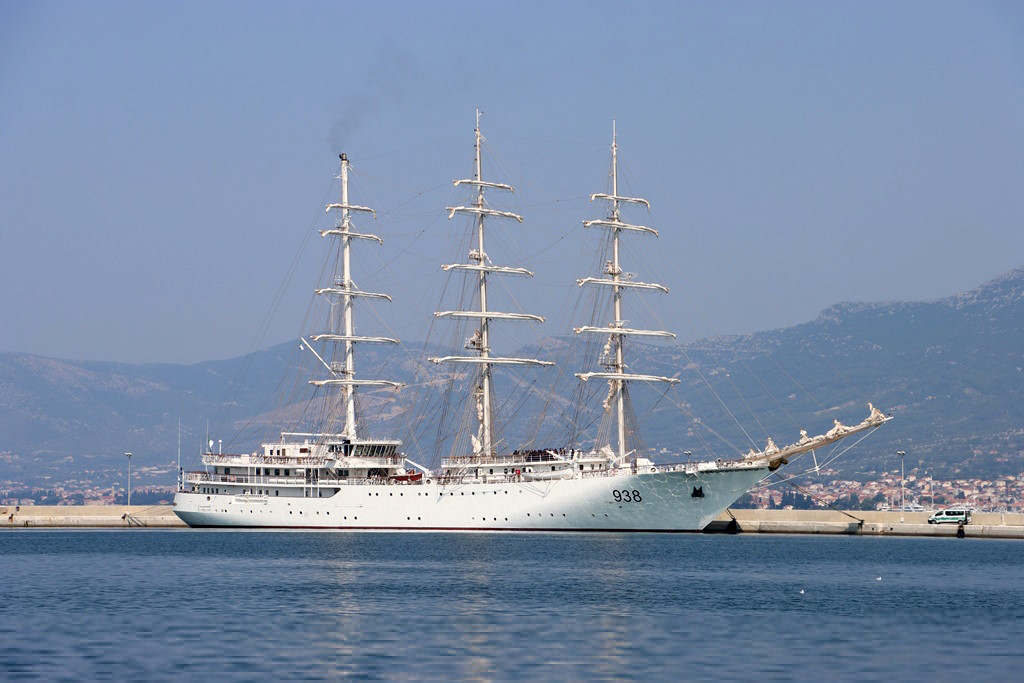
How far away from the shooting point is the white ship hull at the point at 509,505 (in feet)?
247

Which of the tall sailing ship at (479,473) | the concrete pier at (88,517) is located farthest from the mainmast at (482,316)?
the concrete pier at (88,517)

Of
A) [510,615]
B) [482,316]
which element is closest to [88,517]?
[482,316]

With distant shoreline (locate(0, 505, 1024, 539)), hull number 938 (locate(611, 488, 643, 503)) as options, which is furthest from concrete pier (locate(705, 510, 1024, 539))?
hull number 938 (locate(611, 488, 643, 503))

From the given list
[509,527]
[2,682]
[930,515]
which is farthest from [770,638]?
[930,515]

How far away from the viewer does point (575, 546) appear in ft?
214

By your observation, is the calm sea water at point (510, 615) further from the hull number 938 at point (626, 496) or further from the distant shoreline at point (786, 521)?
the distant shoreline at point (786, 521)

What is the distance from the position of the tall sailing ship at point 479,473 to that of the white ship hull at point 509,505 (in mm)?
78

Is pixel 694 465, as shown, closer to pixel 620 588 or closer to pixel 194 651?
pixel 620 588

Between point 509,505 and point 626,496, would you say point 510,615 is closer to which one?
point 626,496

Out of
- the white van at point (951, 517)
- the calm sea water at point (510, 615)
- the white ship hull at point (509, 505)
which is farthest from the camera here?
the white van at point (951, 517)

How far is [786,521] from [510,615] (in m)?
56.6

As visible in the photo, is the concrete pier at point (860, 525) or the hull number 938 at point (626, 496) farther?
the concrete pier at point (860, 525)

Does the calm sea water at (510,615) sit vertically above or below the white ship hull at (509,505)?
below

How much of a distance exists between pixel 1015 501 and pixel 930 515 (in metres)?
95.4
